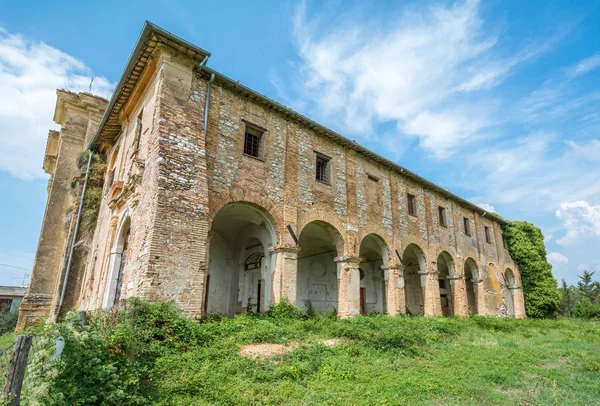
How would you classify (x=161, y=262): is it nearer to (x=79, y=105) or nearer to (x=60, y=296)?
(x=60, y=296)

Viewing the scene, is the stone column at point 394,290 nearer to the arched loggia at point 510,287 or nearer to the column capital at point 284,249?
the column capital at point 284,249

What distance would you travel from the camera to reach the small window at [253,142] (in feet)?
39.7

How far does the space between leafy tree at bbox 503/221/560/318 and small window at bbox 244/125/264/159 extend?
71.6 ft

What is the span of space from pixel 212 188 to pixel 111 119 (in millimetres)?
6862

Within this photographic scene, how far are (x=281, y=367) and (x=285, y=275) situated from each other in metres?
4.81

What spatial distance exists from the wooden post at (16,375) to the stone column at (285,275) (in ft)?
25.0

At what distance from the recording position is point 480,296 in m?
21.5

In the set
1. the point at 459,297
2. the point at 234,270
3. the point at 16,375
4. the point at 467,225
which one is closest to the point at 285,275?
the point at 234,270

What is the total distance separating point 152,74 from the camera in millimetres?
11203

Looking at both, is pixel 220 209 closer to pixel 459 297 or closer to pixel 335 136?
pixel 335 136

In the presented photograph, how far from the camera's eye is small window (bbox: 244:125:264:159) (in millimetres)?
12086

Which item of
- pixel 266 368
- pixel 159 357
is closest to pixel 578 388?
pixel 266 368

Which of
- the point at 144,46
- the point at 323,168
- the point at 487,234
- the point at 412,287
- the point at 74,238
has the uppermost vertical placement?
the point at 144,46

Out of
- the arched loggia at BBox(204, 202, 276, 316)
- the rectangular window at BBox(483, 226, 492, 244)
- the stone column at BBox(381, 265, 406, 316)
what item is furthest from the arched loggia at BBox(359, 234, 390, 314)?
the rectangular window at BBox(483, 226, 492, 244)
